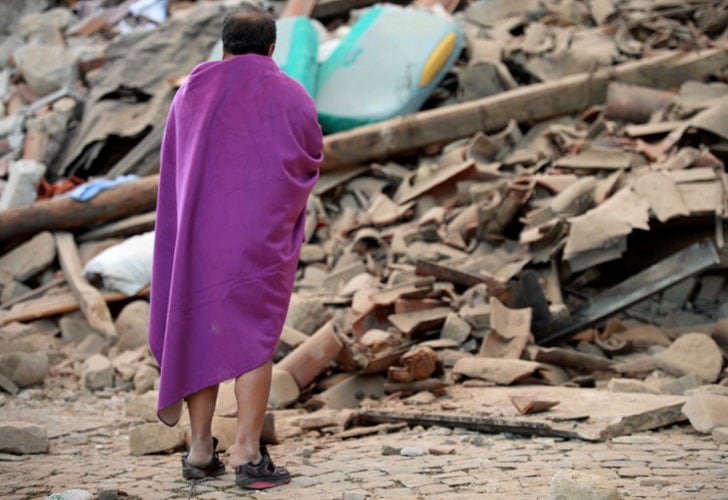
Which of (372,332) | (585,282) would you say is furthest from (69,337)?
(585,282)

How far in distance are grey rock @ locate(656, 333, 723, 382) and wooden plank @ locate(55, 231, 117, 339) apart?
3.42 m

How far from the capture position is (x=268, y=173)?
11.5 feet

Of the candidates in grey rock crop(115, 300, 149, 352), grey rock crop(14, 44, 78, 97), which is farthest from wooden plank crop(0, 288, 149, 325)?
grey rock crop(14, 44, 78, 97)

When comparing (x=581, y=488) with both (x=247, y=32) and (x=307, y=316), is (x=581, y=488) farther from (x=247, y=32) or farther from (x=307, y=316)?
(x=307, y=316)

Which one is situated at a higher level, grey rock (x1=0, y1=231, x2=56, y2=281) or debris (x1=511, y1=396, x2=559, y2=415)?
debris (x1=511, y1=396, x2=559, y2=415)

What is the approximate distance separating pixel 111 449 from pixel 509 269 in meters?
2.76

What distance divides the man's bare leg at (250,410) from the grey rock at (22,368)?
2.66m

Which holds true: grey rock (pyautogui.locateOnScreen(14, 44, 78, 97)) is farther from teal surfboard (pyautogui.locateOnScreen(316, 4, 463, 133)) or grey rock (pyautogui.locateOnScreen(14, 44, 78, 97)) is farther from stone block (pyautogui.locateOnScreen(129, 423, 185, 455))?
stone block (pyautogui.locateOnScreen(129, 423, 185, 455))

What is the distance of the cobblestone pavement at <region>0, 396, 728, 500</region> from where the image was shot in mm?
3473

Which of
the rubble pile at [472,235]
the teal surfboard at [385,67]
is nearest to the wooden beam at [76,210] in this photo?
the rubble pile at [472,235]

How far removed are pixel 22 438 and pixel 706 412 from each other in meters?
2.90

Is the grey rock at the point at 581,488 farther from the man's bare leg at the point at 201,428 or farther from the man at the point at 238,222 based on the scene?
the man's bare leg at the point at 201,428

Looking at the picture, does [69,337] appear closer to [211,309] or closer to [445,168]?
[445,168]

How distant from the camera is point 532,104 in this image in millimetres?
8109
